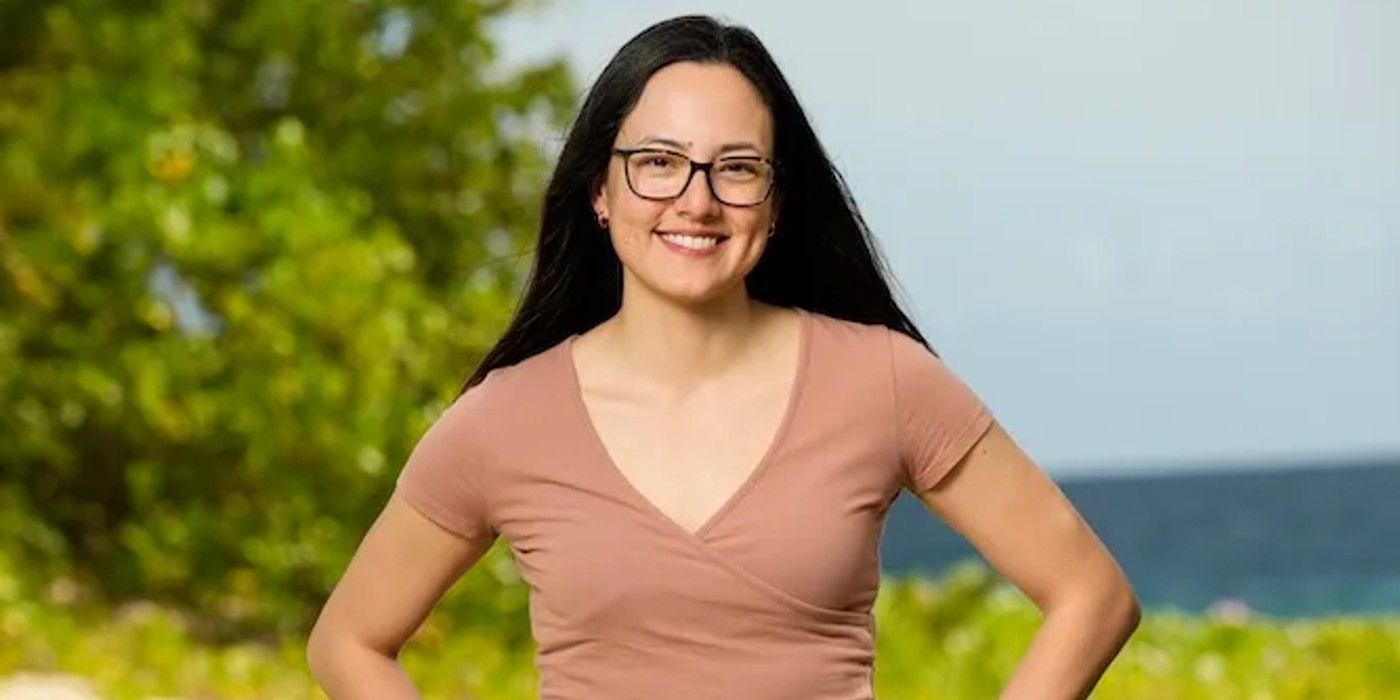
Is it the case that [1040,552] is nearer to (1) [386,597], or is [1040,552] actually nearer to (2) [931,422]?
(2) [931,422]

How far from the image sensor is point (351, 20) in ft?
32.3

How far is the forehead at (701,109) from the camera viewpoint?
9.65ft

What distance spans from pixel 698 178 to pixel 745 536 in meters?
0.36

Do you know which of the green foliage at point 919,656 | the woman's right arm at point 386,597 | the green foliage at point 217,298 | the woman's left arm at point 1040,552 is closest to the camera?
the woman's left arm at point 1040,552

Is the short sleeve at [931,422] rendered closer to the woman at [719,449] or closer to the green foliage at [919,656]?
the woman at [719,449]

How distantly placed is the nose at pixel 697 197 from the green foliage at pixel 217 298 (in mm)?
5888

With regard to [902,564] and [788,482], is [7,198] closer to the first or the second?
[788,482]

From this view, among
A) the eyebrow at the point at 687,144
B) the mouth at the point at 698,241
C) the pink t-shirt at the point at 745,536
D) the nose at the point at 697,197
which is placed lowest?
the pink t-shirt at the point at 745,536

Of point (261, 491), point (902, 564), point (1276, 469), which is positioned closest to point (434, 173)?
point (261, 491)

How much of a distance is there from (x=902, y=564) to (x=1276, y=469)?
84.3ft

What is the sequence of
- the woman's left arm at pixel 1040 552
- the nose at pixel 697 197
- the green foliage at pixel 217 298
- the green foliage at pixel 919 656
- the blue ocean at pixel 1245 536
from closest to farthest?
the nose at pixel 697 197 < the woman's left arm at pixel 1040 552 < the green foliage at pixel 919 656 < the green foliage at pixel 217 298 < the blue ocean at pixel 1245 536

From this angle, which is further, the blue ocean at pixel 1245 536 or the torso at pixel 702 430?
the blue ocean at pixel 1245 536

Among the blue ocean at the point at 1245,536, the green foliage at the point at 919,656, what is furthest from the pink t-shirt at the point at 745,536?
the blue ocean at the point at 1245,536

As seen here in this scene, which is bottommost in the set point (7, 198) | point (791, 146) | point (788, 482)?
point (788, 482)
